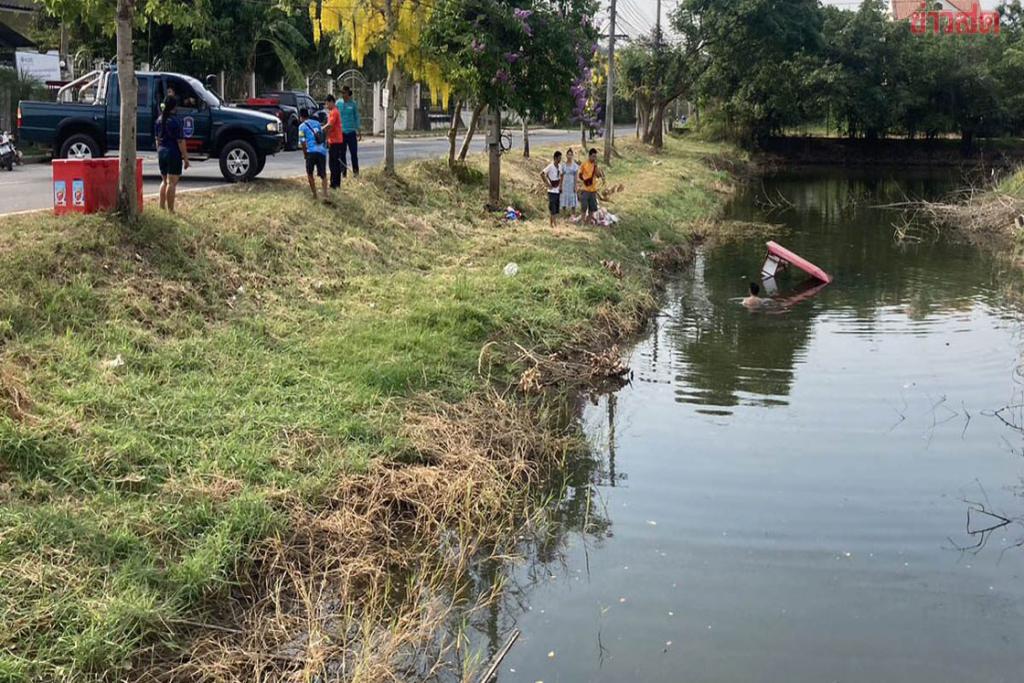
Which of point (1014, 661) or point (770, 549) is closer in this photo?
point (1014, 661)

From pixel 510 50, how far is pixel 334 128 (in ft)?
14.0

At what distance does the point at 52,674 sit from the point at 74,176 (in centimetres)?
729

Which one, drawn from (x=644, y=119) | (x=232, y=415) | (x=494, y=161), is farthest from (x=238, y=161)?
(x=644, y=119)

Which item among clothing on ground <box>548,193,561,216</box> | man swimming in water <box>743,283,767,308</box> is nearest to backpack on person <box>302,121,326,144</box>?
clothing on ground <box>548,193,561,216</box>

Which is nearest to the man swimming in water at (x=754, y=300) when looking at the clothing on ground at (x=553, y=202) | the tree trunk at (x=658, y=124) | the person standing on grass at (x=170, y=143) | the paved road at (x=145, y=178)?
the clothing on ground at (x=553, y=202)

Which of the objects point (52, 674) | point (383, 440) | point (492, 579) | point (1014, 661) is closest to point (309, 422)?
point (383, 440)

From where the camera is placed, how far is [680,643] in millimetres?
6527

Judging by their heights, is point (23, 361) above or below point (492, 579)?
above

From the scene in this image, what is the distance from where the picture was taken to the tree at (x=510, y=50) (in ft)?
61.6

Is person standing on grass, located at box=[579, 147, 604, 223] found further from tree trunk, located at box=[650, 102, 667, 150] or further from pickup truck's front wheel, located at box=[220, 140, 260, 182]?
tree trunk, located at box=[650, 102, 667, 150]

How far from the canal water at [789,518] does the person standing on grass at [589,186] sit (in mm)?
4305

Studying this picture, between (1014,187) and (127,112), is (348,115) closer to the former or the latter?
(127,112)

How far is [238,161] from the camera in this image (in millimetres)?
17516

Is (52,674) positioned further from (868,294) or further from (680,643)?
(868,294)
